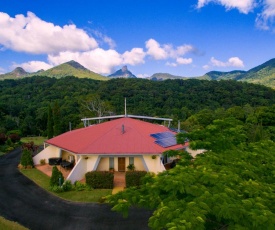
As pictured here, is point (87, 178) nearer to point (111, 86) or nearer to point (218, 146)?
point (218, 146)

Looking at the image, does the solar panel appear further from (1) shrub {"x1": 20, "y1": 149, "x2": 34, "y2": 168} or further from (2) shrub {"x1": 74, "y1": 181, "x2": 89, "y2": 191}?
(1) shrub {"x1": 20, "y1": 149, "x2": 34, "y2": 168}

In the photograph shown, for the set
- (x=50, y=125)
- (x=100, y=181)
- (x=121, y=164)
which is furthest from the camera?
(x=50, y=125)

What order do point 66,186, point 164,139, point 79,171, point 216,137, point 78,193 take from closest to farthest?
point 216,137 < point 78,193 < point 66,186 < point 79,171 < point 164,139

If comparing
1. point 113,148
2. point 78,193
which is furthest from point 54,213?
point 113,148

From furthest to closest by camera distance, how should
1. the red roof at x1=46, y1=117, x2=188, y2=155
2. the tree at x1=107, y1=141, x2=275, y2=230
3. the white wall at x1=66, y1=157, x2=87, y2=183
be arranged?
1. the red roof at x1=46, y1=117, x2=188, y2=155
2. the white wall at x1=66, y1=157, x2=87, y2=183
3. the tree at x1=107, y1=141, x2=275, y2=230

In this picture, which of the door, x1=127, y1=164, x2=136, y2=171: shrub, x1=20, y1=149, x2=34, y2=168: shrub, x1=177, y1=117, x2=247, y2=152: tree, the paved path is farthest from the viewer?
x1=20, y1=149, x2=34, y2=168: shrub

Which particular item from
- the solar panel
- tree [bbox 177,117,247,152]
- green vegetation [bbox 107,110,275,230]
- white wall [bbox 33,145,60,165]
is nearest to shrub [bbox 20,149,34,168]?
white wall [bbox 33,145,60,165]

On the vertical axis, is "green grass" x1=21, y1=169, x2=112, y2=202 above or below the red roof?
below

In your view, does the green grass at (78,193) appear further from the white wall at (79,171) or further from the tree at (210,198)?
the tree at (210,198)

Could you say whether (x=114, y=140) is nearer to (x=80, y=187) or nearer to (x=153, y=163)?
(x=153, y=163)
